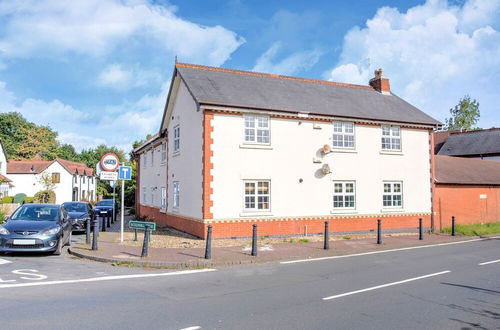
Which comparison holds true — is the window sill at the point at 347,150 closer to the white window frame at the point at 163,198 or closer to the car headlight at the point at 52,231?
the white window frame at the point at 163,198

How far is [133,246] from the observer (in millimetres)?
14359

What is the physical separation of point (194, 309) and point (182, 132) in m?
13.9

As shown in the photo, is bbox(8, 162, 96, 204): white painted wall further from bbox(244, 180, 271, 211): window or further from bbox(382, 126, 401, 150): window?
bbox(382, 126, 401, 150): window

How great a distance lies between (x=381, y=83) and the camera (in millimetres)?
24047

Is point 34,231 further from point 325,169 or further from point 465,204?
point 465,204

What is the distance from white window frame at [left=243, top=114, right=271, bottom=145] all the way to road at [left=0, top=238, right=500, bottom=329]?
22.2ft

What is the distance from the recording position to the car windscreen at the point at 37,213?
43.6 feet

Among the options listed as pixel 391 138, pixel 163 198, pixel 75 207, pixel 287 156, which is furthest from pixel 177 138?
pixel 391 138

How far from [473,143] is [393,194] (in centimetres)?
3276

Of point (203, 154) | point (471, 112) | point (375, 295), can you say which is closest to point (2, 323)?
point (375, 295)

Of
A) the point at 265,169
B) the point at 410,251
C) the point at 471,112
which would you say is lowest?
the point at 410,251

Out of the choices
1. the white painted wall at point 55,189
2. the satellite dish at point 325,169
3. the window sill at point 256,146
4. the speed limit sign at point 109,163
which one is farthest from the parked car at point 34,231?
the white painted wall at point 55,189

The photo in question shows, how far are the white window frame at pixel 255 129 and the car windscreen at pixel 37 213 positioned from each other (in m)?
7.61

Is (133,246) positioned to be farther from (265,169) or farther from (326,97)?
(326,97)
